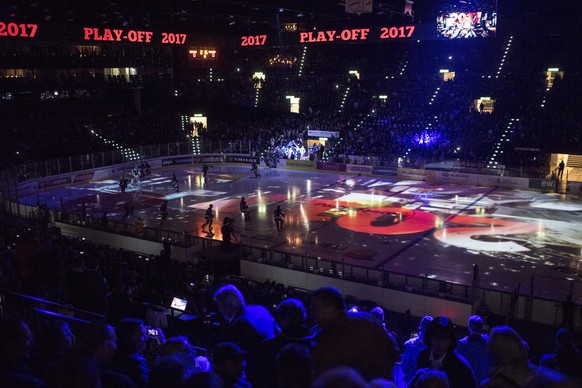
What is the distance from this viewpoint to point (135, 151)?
4178 centimetres

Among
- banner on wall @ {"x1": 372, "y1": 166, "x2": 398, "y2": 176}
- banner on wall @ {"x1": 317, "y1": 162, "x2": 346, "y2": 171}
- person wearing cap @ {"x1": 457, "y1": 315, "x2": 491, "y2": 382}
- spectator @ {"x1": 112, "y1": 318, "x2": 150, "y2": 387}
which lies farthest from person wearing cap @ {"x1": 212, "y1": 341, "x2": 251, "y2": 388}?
banner on wall @ {"x1": 317, "y1": 162, "x2": 346, "y2": 171}

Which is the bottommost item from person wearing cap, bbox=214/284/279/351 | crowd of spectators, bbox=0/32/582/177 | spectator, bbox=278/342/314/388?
person wearing cap, bbox=214/284/279/351

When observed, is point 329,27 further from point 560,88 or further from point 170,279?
point 170,279

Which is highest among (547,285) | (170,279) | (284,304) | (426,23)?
(426,23)

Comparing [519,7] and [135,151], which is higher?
[519,7]

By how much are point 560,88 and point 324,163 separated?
19.6 meters

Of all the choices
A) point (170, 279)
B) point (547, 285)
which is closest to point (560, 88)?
point (547, 285)

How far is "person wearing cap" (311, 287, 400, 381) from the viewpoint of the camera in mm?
4004

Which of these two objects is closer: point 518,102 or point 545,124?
point 545,124

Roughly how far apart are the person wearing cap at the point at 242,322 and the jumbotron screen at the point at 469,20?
117ft

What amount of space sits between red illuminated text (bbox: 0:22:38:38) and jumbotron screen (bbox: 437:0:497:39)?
100 feet

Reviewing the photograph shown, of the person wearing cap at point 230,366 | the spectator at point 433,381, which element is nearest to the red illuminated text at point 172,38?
the person wearing cap at point 230,366

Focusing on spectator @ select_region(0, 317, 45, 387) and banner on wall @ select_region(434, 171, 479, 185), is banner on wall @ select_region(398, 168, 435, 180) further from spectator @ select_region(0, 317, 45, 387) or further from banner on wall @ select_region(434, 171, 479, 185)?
spectator @ select_region(0, 317, 45, 387)

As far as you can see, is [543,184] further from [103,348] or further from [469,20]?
[103,348]
